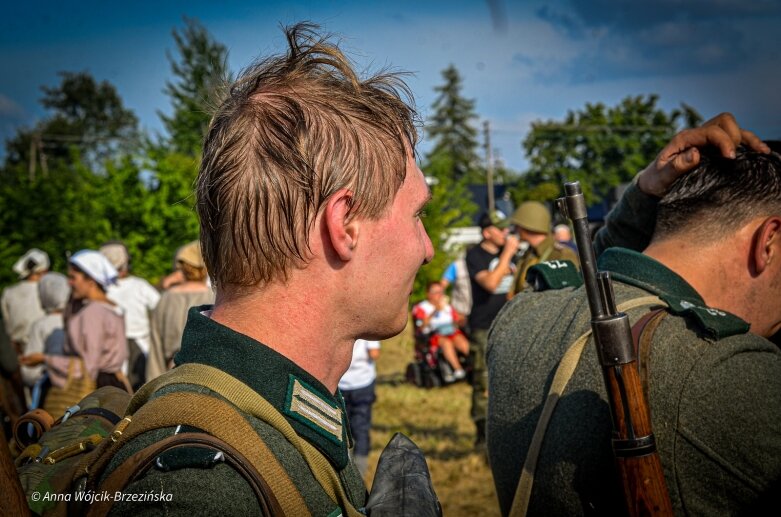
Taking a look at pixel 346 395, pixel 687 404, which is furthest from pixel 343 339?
pixel 346 395

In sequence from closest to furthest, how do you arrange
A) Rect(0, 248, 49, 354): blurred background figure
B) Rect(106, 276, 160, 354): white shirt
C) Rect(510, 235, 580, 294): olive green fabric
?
Rect(510, 235, 580, 294): olive green fabric → Rect(106, 276, 160, 354): white shirt → Rect(0, 248, 49, 354): blurred background figure

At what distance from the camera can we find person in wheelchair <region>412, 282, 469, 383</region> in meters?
10.9

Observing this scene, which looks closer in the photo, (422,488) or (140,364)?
(422,488)

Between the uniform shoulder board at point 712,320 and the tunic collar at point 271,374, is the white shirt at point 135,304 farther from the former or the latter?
the uniform shoulder board at point 712,320

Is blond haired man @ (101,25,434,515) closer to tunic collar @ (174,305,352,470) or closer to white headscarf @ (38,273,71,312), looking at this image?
tunic collar @ (174,305,352,470)

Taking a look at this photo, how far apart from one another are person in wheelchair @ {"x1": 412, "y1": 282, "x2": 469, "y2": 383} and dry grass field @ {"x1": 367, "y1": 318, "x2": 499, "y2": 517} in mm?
329

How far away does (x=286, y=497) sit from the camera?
3.73ft

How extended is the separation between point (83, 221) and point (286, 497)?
16.4m

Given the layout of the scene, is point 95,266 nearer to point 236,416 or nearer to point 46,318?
point 46,318

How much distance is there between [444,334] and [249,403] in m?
9.88

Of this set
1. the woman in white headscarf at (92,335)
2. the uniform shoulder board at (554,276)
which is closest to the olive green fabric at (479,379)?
the woman in white headscarf at (92,335)

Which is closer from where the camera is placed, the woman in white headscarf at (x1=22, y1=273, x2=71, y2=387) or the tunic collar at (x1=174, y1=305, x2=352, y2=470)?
the tunic collar at (x1=174, y1=305, x2=352, y2=470)

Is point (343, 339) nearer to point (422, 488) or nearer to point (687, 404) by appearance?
point (422, 488)

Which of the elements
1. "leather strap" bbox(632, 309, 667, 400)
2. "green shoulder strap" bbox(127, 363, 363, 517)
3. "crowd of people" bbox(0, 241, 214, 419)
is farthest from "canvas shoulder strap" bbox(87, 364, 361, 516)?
"crowd of people" bbox(0, 241, 214, 419)
